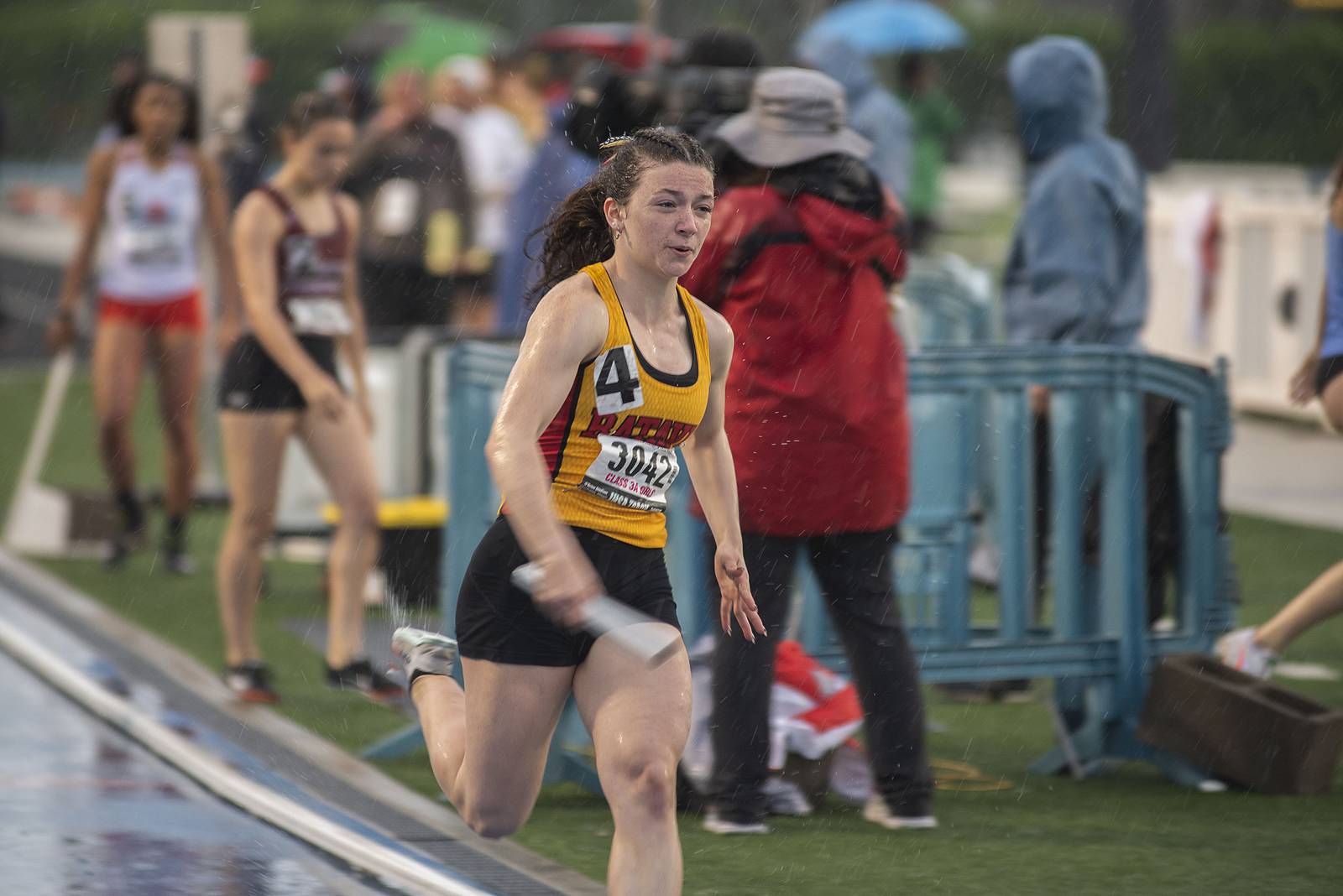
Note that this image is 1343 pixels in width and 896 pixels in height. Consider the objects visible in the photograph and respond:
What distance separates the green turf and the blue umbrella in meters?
18.4

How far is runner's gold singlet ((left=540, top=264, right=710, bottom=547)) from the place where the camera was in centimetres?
469

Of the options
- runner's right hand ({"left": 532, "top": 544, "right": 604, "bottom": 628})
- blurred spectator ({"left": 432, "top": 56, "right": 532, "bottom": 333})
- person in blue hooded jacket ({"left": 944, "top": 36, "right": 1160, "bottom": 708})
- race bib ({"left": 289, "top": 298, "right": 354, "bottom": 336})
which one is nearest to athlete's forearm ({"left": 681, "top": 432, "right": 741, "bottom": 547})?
runner's right hand ({"left": 532, "top": 544, "right": 604, "bottom": 628})

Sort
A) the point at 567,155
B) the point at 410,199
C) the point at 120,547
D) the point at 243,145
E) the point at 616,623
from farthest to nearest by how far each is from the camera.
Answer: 1. the point at 410,199
2. the point at 243,145
3. the point at 120,547
4. the point at 567,155
5. the point at 616,623

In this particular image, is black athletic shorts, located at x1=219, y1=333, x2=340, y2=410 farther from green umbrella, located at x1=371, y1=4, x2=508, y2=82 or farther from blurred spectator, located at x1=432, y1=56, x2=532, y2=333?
green umbrella, located at x1=371, y1=4, x2=508, y2=82

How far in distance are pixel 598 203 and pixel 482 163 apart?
11539 mm

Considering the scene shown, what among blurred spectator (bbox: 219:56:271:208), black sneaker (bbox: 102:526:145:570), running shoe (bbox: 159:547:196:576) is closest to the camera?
running shoe (bbox: 159:547:196:576)

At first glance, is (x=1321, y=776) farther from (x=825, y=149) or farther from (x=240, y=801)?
(x=240, y=801)

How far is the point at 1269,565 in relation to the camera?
11.3 meters

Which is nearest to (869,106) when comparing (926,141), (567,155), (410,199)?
(567,155)

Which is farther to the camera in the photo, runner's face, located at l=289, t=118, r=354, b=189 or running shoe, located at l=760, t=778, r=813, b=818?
runner's face, located at l=289, t=118, r=354, b=189

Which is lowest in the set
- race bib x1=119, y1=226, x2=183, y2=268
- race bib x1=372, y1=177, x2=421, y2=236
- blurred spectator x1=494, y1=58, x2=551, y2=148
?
race bib x1=119, y1=226, x2=183, y2=268

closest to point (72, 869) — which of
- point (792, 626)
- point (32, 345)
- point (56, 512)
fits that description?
point (792, 626)

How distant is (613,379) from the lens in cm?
468

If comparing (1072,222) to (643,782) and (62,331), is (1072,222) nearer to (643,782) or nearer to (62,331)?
(643,782)
